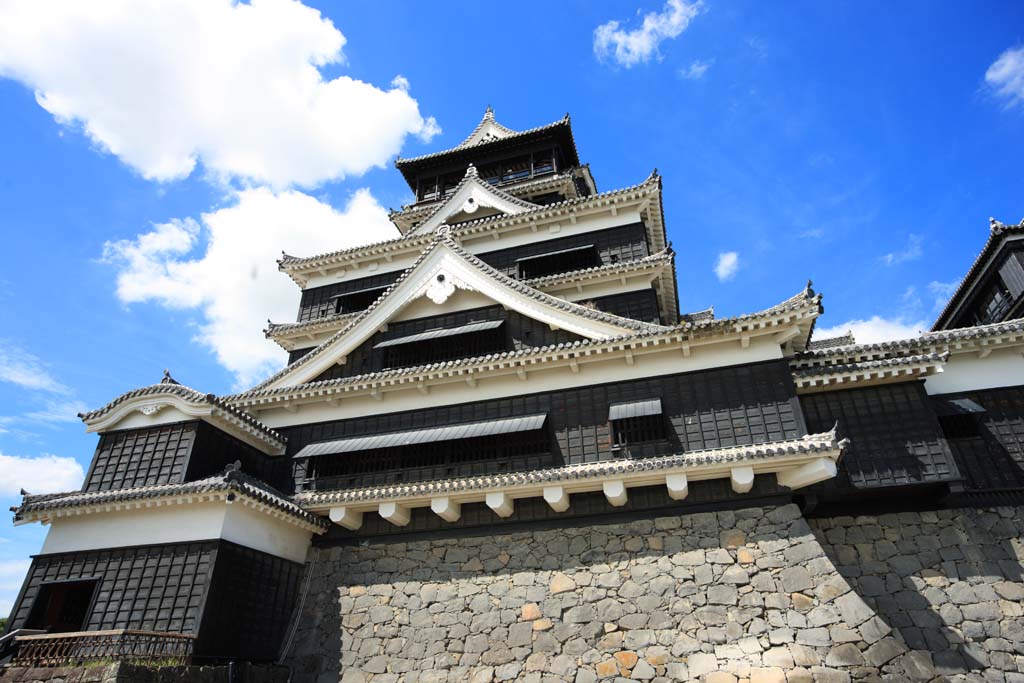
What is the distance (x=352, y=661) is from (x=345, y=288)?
11759mm

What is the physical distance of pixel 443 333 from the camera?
1487 centimetres

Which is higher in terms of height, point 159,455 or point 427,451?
point 427,451

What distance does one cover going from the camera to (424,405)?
13.5 meters

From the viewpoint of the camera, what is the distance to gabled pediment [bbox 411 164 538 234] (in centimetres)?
1978

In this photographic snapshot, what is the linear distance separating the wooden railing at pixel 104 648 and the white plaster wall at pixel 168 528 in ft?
5.64

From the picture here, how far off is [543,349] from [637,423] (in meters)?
2.47

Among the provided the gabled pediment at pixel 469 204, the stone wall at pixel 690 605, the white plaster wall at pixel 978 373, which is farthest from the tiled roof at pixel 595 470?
the gabled pediment at pixel 469 204

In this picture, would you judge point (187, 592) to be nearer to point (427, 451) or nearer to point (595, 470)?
point (427, 451)

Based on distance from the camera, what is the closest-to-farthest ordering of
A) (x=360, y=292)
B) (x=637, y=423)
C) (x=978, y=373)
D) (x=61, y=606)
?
1. (x=637, y=423)
2. (x=61, y=606)
3. (x=978, y=373)
4. (x=360, y=292)

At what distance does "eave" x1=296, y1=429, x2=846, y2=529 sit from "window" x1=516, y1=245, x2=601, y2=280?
25.5 feet

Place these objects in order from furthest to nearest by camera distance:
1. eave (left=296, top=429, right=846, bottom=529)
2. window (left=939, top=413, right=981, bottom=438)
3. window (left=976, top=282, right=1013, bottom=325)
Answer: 1. window (left=976, top=282, right=1013, bottom=325)
2. window (left=939, top=413, right=981, bottom=438)
3. eave (left=296, top=429, right=846, bottom=529)

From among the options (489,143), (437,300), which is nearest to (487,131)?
(489,143)

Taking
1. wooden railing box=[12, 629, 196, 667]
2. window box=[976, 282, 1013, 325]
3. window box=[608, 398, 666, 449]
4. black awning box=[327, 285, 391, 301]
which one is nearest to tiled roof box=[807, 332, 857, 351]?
window box=[976, 282, 1013, 325]

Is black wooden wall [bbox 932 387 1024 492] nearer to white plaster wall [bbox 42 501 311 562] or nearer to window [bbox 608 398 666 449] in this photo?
window [bbox 608 398 666 449]
